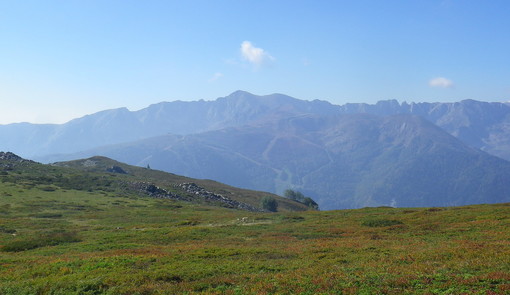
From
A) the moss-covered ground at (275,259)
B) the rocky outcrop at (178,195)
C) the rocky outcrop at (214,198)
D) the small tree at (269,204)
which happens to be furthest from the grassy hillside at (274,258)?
the small tree at (269,204)

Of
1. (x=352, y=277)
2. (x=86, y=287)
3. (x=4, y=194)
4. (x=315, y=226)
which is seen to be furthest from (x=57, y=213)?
Result: (x=352, y=277)

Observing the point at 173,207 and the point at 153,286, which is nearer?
the point at 153,286

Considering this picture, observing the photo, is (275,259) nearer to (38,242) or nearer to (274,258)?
(274,258)

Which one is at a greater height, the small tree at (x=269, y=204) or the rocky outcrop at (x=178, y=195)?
the rocky outcrop at (x=178, y=195)

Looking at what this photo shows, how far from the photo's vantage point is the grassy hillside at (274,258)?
760 inches

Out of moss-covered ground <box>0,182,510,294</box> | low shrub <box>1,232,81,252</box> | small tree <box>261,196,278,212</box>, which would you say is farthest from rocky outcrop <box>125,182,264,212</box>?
low shrub <box>1,232,81,252</box>

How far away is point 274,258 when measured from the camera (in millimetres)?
28016

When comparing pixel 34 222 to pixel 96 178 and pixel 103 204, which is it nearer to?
pixel 103 204

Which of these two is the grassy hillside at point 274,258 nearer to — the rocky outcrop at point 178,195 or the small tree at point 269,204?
the rocky outcrop at point 178,195

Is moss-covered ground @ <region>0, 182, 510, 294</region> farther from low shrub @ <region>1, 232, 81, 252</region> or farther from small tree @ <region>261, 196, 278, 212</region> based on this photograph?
small tree @ <region>261, 196, 278, 212</region>

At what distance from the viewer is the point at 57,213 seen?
6800 centimetres

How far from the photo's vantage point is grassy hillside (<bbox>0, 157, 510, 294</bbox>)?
19.3 m

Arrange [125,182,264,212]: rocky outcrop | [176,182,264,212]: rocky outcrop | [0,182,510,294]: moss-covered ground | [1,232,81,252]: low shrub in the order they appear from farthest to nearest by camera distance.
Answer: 1. [176,182,264,212]: rocky outcrop
2. [125,182,264,212]: rocky outcrop
3. [1,232,81,252]: low shrub
4. [0,182,510,294]: moss-covered ground

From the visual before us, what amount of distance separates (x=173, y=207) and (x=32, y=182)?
132 feet
